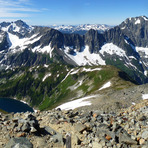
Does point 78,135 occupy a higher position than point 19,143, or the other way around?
point 19,143

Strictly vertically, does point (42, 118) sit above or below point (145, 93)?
above

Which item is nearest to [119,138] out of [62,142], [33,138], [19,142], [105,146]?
[105,146]

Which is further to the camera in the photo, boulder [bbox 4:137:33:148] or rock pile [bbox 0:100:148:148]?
rock pile [bbox 0:100:148:148]

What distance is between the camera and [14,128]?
1744 centimetres

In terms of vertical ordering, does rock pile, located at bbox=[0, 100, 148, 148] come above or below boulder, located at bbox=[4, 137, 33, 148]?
below

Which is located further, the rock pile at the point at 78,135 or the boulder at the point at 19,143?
the rock pile at the point at 78,135

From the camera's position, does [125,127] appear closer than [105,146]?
No

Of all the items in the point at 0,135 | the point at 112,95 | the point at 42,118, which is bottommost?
the point at 112,95

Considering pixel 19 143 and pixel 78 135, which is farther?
pixel 78 135

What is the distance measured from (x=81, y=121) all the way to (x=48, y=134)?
239 inches

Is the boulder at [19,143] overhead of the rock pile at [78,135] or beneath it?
overhead

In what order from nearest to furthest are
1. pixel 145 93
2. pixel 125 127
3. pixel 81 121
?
pixel 125 127 < pixel 81 121 < pixel 145 93

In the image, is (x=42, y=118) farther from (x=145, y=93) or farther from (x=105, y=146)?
(x=145, y=93)

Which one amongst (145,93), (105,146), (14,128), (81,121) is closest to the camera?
(105,146)
